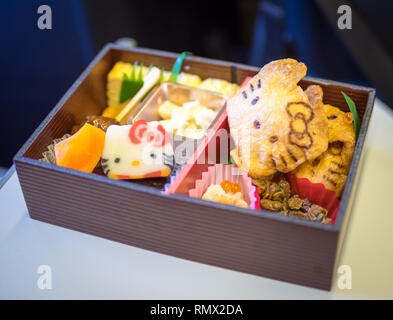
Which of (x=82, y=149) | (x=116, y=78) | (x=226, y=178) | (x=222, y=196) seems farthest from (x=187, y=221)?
(x=116, y=78)

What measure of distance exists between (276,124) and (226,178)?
0.24m

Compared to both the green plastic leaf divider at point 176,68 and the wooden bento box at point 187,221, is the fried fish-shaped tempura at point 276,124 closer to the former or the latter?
the wooden bento box at point 187,221

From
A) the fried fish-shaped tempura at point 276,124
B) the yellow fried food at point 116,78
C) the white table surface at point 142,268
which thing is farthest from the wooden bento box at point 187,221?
the yellow fried food at point 116,78

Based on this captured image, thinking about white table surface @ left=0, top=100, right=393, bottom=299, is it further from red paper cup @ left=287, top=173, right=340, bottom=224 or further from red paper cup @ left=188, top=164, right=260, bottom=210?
red paper cup @ left=188, top=164, right=260, bottom=210

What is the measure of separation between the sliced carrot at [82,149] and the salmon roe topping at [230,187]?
14.5 inches

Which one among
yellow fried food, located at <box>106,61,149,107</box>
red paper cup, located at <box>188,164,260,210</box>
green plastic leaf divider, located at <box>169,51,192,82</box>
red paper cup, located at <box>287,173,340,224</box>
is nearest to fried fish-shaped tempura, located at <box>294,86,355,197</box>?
red paper cup, located at <box>287,173,340,224</box>

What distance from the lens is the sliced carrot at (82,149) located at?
1322mm

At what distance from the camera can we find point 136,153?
4.43ft

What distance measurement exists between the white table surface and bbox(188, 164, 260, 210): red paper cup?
0.20 m

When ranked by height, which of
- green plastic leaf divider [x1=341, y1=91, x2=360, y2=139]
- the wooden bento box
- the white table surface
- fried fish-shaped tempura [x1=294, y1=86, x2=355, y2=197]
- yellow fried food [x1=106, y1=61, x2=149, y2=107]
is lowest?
the white table surface

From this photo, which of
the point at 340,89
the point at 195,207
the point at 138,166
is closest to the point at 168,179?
the point at 138,166

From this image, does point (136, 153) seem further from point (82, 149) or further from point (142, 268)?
point (142, 268)

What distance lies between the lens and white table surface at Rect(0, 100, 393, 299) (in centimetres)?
122

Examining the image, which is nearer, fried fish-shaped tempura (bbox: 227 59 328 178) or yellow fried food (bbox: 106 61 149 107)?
fried fish-shaped tempura (bbox: 227 59 328 178)
